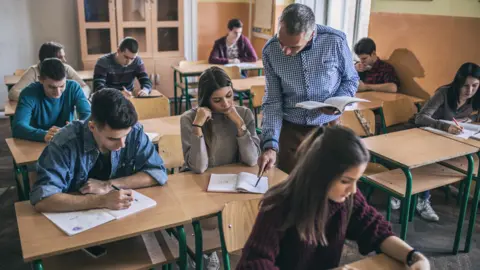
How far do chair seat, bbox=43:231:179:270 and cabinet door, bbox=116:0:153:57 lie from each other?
4.59 m

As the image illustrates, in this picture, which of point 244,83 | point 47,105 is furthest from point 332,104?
point 244,83

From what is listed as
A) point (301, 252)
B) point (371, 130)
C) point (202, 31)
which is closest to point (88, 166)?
point (301, 252)

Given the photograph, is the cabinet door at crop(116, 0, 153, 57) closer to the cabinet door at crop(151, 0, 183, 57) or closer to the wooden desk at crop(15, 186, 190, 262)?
the cabinet door at crop(151, 0, 183, 57)

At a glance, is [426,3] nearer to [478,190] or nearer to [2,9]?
[478,190]

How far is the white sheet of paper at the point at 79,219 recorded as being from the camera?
65.6 inches

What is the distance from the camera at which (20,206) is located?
73.0 inches

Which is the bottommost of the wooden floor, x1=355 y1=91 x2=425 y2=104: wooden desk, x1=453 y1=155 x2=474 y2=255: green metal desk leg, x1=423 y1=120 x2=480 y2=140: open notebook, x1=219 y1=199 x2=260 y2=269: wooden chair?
the wooden floor

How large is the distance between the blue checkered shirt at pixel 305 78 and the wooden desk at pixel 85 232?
0.68 m

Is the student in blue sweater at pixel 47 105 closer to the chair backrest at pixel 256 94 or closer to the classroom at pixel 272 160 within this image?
the classroom at pixel 272 160

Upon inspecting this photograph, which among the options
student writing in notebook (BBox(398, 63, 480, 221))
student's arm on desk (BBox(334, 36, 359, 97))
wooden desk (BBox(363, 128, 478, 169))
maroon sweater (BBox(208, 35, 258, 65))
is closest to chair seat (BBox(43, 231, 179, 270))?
student's arm on desk (BBox(334, 36, 359, 97))

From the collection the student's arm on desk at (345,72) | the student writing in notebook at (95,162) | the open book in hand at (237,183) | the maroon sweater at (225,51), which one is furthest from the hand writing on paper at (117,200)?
the maroon sweater at (225,51)

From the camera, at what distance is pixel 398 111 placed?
3615 mm

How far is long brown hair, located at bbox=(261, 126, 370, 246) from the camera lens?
4.09 feet

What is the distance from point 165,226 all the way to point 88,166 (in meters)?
0.50
